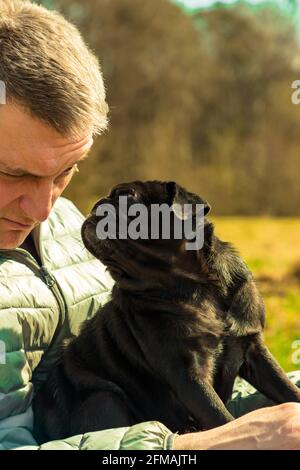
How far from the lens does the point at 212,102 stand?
15.2 meters

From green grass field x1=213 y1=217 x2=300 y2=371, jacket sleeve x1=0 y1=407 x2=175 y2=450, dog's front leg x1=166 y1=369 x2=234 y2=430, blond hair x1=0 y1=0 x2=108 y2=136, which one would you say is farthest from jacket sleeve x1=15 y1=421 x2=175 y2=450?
green grass field x1=213 y1=217 x2=300 y2=371

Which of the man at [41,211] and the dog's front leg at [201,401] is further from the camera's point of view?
the dog's front leg at [201,401]

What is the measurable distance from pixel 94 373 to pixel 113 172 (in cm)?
958

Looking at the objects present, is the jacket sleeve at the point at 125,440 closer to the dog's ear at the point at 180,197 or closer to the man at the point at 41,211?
the man at the point at 41,211

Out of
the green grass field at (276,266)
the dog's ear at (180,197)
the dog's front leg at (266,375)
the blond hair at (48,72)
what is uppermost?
the blond hair at (48,72)

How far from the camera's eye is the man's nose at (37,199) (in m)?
2.23

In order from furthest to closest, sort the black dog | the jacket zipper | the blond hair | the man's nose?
the jacket zipper, the black dog, the man's nose, the blond hair

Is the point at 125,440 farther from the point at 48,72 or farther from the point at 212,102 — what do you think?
the point at 212,102

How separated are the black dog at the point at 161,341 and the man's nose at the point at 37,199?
1.01 feet

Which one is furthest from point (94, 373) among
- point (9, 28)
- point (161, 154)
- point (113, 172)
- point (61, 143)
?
point (161, 154)

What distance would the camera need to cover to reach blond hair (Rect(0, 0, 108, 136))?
2.08 meters

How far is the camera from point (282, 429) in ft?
5.99

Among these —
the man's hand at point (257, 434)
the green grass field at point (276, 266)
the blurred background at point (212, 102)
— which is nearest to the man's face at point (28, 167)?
the man's hand at point (257, 434)

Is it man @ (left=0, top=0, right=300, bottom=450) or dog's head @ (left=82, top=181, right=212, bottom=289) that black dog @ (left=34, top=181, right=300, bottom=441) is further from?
man @ (left=0, top=0, right=300, bottom=450)
